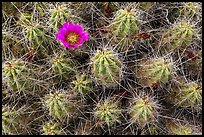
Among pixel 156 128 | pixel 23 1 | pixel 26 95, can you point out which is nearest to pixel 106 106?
pixel 156 128

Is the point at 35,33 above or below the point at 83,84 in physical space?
above

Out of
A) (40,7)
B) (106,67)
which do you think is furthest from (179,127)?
(40,7)

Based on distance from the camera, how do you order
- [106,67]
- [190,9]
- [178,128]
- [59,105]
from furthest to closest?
[190,9]
[178,128]
[59,105]
[106,67]

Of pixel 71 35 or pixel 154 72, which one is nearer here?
pixel 154 72

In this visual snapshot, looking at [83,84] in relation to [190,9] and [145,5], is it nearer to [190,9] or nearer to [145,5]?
[145,5]

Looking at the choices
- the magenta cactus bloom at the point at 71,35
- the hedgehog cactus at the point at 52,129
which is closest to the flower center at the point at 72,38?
the magenta cactus bloom at the point at 71,35

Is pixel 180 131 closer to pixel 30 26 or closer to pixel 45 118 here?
pixel 45 118

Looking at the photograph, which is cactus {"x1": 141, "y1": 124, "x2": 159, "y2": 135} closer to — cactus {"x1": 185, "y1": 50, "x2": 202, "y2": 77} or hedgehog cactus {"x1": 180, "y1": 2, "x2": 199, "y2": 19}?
cactus {"x1": 185, "y1": 50, "x2": 202, "y2": 77}

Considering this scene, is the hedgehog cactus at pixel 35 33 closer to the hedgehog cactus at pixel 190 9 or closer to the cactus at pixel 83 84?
the cactus at pixel 83 84

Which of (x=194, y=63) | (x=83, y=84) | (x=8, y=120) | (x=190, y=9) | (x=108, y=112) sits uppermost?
(x=190, y=9)
